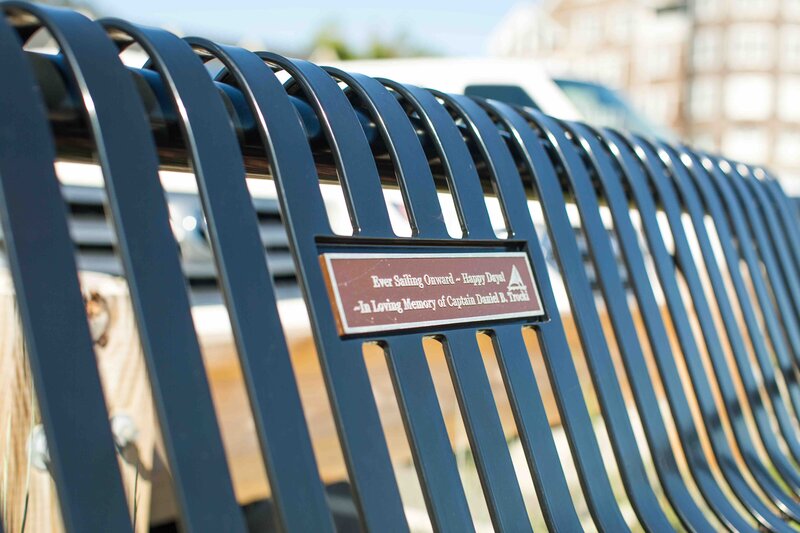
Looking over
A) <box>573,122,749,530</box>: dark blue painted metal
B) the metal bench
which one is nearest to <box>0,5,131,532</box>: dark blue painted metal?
the metal bench

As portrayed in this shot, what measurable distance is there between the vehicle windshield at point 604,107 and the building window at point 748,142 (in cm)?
4010

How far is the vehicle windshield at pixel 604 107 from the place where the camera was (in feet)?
18.5

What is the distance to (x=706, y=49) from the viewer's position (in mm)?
44969

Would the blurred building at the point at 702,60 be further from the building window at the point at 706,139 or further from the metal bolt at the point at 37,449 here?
the metal bolt at the point at 37,449

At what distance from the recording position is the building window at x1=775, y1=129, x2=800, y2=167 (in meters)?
43.3

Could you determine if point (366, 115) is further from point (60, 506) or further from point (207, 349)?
point (207, 349)

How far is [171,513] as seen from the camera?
2.02 meters

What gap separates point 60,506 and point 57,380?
0.11 meters

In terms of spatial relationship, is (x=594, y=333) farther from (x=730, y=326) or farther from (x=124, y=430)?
(x=124, y=430)

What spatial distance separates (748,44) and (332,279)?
4761cm

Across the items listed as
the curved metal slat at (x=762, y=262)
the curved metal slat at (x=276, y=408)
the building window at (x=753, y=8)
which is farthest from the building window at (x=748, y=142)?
the curved metal slat at (x=276, y=408)

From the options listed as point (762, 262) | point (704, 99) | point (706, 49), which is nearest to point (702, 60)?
point (706, 49)

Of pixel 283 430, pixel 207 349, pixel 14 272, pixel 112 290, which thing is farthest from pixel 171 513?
pixel 14 272

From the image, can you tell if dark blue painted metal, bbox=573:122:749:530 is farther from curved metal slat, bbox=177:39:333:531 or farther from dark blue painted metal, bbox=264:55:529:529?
curved metal slat, bbox=177:39:333:531
